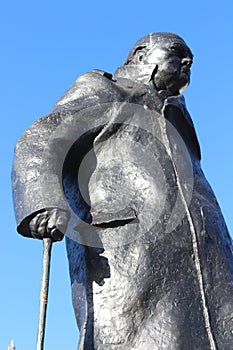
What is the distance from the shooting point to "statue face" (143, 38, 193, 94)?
5.32 metres

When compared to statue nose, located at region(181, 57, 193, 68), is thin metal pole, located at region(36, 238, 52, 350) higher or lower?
lower

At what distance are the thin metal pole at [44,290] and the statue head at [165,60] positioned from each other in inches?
58.0

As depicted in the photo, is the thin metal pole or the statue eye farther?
the statue eye

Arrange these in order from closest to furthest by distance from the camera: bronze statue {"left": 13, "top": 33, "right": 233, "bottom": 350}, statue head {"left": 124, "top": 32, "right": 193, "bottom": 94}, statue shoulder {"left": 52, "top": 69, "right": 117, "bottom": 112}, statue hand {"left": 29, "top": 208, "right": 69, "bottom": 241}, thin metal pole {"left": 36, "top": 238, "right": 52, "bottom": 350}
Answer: thin metal pole {"left": 36, "top": 238, "right": 52, "bottom": 350} → statue hand {"left": 29, "top": 208, "right": 69, "bottom": 241} → bronze statue {"left": 13, "top": 33, "right": 233, "bottom": 350} → statue shoulder {"left": 52, "top": 69, "right": 117, "bottom": 112} → statue head {"left": 124, "top": 32, "right": 193, "bottom": 94}

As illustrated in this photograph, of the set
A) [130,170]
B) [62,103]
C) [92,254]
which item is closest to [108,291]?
[92,254]

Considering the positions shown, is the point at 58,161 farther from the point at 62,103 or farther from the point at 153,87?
the point at 153,87

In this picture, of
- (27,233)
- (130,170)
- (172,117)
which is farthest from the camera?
(172,117)

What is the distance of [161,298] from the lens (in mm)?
4422

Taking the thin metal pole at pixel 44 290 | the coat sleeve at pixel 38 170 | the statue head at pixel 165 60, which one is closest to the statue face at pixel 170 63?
the statue head at pixel 165 60

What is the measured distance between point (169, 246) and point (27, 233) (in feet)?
2.45

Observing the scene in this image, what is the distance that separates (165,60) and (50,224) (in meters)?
1.56

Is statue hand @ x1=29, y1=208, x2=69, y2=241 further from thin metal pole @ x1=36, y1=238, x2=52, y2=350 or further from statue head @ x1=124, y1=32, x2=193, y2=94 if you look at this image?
statue head @ x1=124, y1=32, x2=193, y2=94

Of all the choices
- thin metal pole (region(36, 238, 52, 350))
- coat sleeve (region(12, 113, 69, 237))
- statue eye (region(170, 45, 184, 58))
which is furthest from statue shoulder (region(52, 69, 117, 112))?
thin metal pole (region(36, 238, 52, 350))

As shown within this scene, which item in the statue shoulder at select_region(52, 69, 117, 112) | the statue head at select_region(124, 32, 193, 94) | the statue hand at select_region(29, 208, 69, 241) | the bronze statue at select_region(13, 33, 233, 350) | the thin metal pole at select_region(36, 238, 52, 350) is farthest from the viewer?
the statue head at select_region(124, 32, 193, 94)
